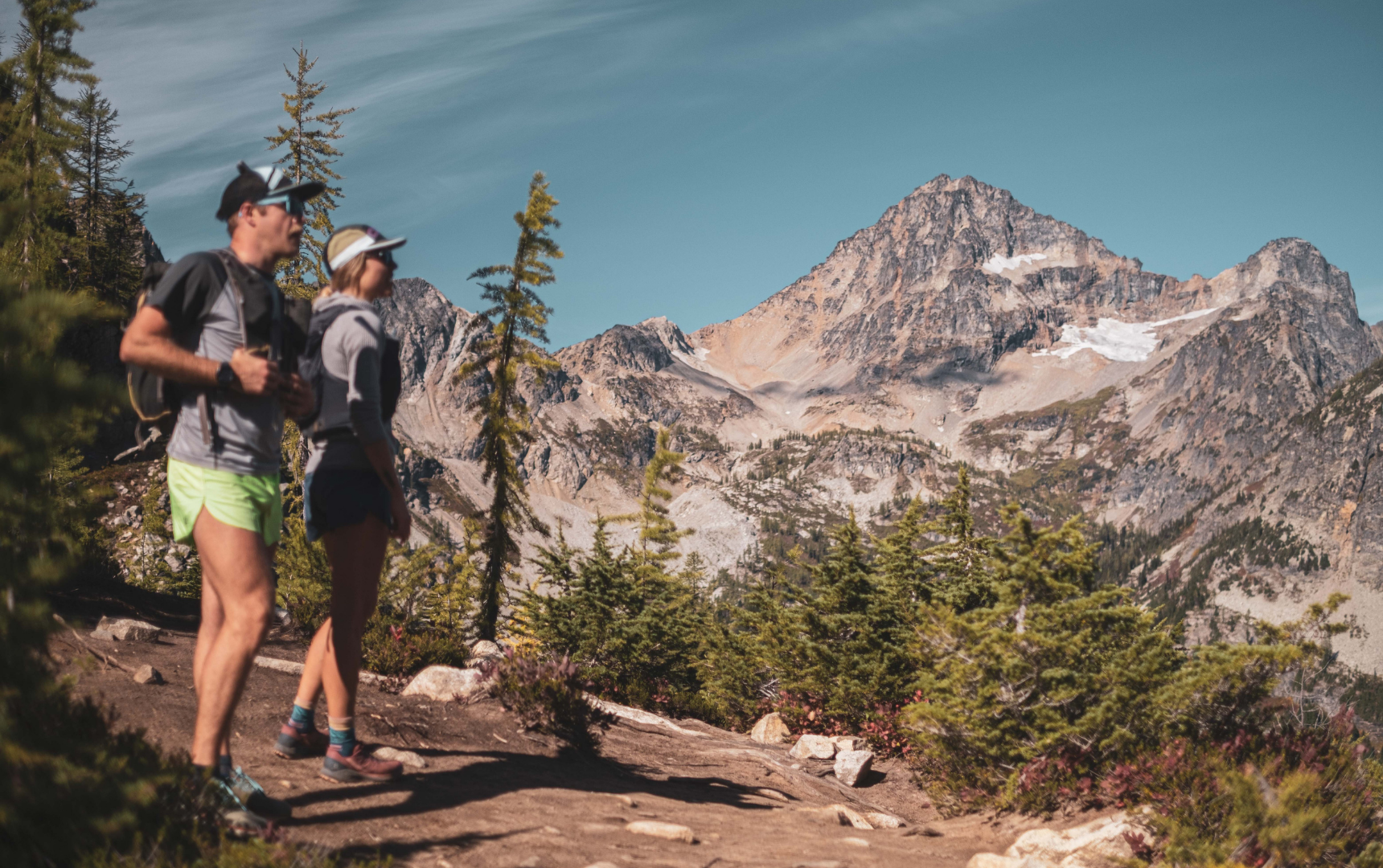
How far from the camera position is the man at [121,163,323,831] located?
347 cm

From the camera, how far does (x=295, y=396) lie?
3.88 metres

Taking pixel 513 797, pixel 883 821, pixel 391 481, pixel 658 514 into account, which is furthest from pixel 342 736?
pixel 658 514

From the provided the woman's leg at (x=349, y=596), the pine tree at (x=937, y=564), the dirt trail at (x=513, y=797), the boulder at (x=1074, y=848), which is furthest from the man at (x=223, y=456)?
the pine tree at (x=937, y=564)

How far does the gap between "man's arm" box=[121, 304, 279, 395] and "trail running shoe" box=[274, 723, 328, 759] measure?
91.2 inches

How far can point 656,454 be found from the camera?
28.6 metres

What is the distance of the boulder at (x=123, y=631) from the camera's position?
746 centimetres

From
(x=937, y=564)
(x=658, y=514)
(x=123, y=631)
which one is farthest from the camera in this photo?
(x=658, y=514)

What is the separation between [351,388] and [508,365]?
55.6 feet

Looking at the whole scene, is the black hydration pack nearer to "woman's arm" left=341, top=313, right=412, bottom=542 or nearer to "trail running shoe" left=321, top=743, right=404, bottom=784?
"woman's arm" left=341, top=313, right=412, bottom=542

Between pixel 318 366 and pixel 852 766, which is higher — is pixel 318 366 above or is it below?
above

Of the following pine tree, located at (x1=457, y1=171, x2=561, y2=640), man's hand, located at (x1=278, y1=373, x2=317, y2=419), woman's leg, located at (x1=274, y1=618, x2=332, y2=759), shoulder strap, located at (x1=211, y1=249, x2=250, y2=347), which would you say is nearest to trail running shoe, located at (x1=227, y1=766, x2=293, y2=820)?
woman's leg, located at (x1=274, y1=618, x2=332, y2=759)

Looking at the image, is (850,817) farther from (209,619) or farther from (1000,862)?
(209,619)

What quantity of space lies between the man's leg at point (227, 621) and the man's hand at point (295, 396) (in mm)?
614

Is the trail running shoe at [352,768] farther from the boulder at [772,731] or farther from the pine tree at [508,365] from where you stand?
the pine tree at [508,365]
